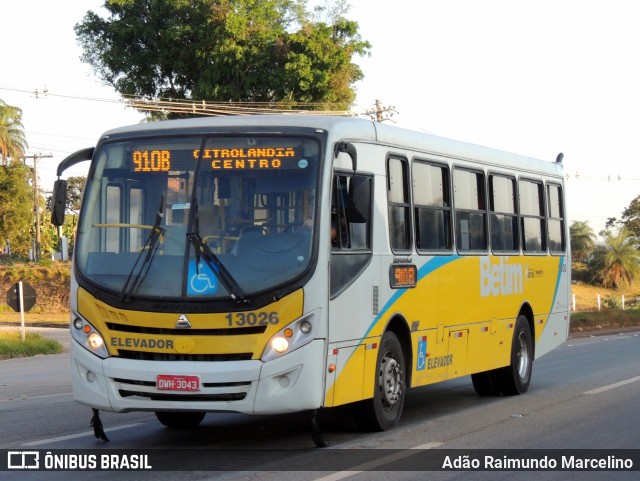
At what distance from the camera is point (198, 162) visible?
33.5 feet

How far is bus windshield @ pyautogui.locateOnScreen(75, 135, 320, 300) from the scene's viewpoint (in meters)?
9.73

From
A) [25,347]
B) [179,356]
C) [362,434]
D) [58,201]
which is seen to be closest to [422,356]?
[362,434]

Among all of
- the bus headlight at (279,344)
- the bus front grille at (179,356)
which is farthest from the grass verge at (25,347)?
the bus headlight at (279,344)

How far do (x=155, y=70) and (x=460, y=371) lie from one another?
1507 inches

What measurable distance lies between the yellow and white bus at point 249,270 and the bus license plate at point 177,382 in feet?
0.05

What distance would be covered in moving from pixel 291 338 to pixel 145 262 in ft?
4.96

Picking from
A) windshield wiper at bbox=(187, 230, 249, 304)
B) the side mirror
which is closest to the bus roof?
the side mirror

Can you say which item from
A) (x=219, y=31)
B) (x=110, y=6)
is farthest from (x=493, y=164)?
(x=110, y=6)

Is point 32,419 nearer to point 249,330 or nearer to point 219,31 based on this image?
point 249,330

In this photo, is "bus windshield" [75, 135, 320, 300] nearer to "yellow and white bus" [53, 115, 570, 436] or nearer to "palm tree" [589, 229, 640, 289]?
"yellow and white bus" [53, 115, 570, 436]

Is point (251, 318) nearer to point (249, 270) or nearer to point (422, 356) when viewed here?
point (249, 270)

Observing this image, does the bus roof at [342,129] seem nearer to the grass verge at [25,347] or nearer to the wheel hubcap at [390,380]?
the wheel hubcap at [390,380]

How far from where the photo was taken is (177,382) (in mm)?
9531

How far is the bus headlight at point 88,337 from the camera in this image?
9.94 meters
